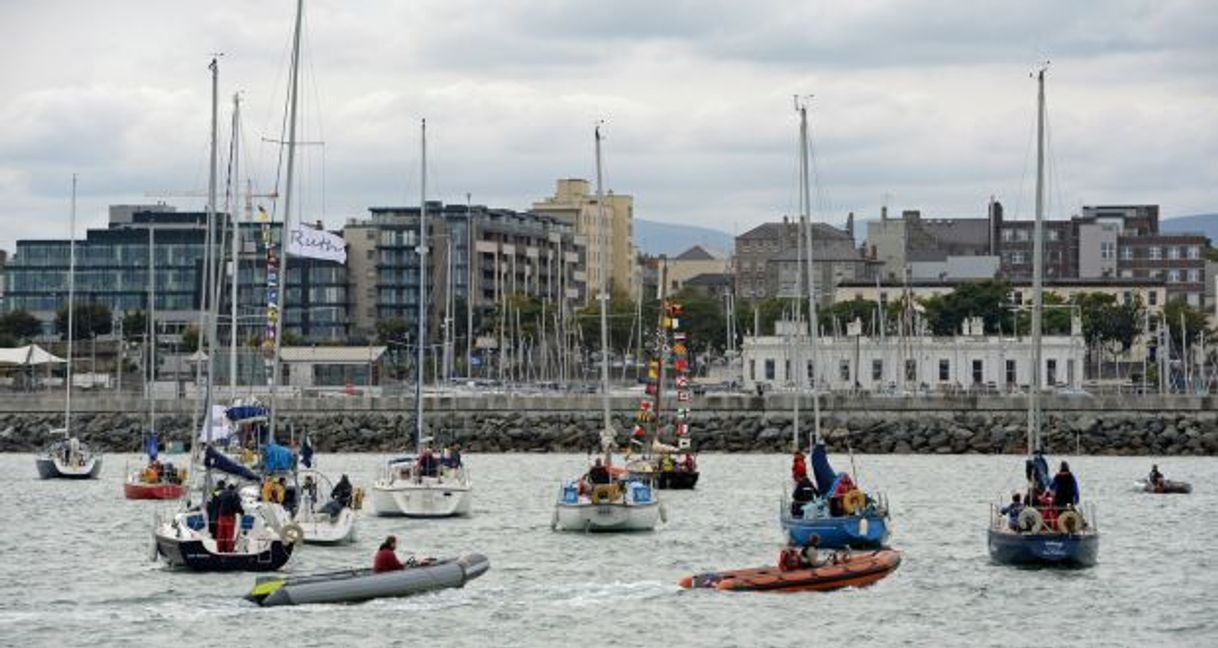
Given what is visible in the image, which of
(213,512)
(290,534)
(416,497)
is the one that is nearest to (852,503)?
(290,534)

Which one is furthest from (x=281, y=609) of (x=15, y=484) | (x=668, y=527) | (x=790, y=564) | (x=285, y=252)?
(x=15, y=484)

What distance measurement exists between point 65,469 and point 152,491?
20.0 meters

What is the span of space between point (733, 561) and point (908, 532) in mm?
13314

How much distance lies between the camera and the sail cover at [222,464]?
67.6 m

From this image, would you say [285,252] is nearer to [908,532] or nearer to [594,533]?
[594,533]

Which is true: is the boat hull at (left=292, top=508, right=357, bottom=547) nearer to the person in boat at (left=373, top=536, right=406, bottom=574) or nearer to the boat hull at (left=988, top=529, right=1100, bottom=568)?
the person in boat at (left=373, top=536, right=406, bottom=574)

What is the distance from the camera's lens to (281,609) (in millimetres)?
58719

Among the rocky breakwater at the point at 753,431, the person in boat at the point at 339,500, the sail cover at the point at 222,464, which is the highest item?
the rocky breakwater at the point at 753,431

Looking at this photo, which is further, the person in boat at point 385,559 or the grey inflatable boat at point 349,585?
the person in boat at point 385,559

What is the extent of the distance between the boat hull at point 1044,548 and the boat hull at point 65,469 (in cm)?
6305

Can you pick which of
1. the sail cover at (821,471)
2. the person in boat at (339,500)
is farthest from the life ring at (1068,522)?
the person in boat at (339,500)

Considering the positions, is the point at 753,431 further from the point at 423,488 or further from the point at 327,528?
the point at 327,528

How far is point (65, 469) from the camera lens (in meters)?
121

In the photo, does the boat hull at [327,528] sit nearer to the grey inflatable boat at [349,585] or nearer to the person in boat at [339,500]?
the person in boat at [339,500]
